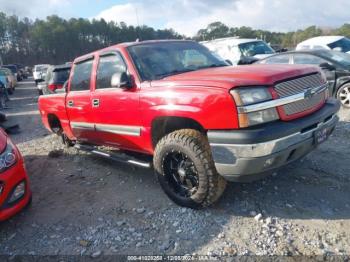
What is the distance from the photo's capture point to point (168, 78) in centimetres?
373

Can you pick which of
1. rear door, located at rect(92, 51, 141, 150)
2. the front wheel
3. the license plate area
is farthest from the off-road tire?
the license plate area

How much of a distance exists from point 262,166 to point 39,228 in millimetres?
2539

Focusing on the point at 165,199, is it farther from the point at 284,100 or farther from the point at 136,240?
the point at 284,100

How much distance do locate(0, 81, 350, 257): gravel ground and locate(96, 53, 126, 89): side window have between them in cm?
138

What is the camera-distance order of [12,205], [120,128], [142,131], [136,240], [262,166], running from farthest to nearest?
[120,128], [142,131], [12,205], [136,240], [262,166]

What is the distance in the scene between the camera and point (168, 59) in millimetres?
4238

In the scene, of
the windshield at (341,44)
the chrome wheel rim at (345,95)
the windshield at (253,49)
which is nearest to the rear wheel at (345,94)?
the chrome wheel rim at (345,95)

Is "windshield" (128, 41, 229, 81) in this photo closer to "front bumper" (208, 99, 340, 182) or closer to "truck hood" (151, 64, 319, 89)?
"truck hood" (151, 64, 319, 89)

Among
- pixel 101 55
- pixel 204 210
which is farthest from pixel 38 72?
pixel 204 210

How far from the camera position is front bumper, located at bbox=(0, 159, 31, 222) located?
11.4ft

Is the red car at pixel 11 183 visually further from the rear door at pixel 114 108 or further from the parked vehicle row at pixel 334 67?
the parked vehicle row at pixel 334 67

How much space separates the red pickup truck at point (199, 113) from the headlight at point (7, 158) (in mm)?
1211

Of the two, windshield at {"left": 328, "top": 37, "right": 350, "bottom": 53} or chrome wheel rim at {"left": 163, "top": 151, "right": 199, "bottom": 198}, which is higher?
windshield at {"left": 328, "top": 37, "right": 350, "bottom": 53}

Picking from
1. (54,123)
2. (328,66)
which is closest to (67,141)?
(54,123)
